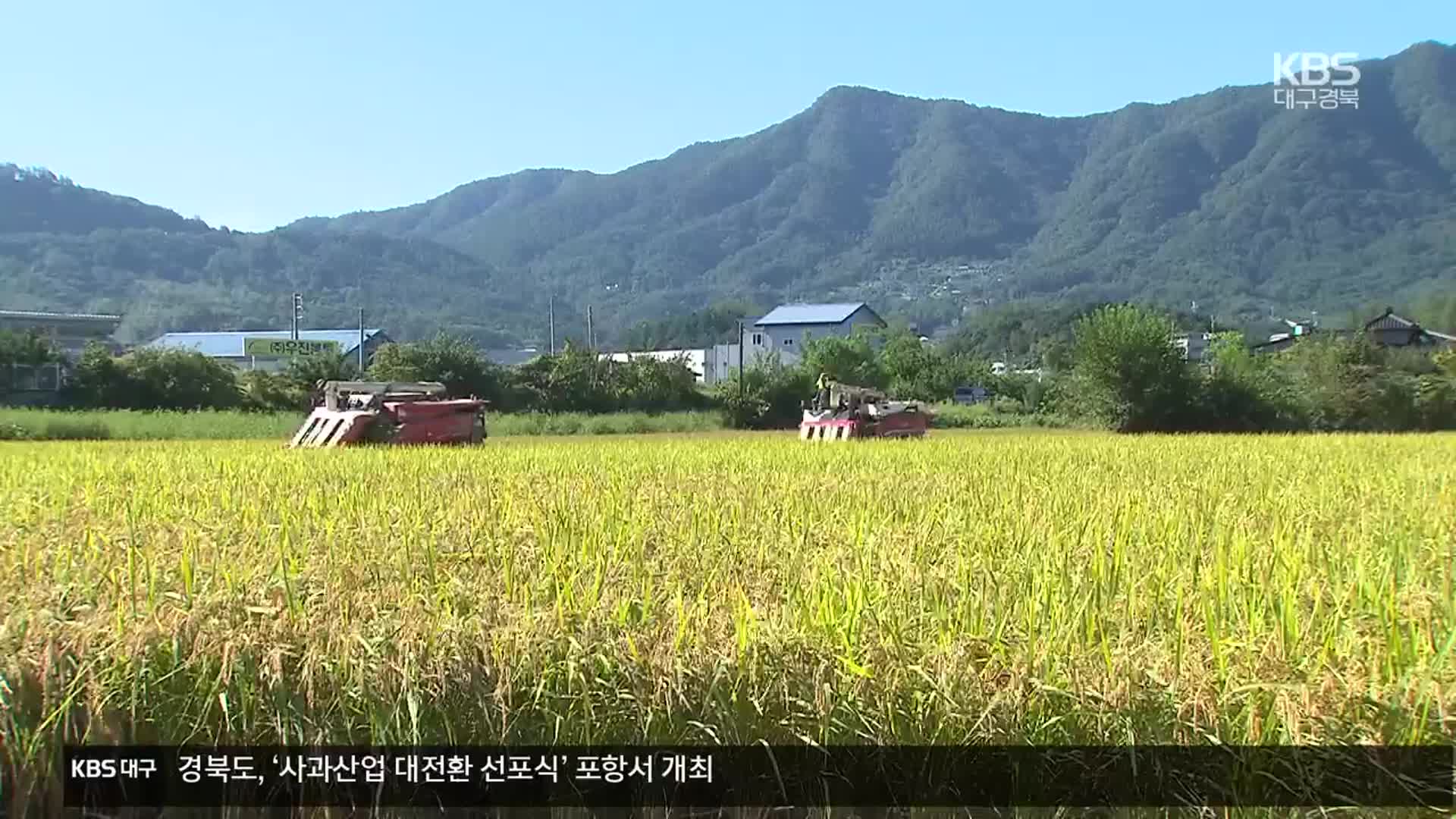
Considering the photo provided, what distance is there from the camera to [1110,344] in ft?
117

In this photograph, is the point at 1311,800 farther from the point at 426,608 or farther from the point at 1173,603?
the point at 426,608

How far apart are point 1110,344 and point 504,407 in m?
23.4

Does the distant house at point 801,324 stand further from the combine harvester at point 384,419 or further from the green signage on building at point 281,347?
the combine harvester at point 384,419

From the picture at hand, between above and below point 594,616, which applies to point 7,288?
above

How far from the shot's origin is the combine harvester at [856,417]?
1762 centimetres

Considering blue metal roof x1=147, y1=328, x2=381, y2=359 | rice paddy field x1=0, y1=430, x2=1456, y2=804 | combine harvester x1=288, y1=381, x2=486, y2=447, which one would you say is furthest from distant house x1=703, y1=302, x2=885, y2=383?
rice paddy field x1=0, y1=430, x2=1456, y2=804

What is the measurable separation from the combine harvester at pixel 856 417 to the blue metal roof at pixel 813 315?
286ft

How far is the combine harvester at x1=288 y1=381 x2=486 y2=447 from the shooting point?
1290 cm

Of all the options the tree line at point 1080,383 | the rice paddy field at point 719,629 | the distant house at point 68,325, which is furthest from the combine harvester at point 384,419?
the distant house at point 68,325

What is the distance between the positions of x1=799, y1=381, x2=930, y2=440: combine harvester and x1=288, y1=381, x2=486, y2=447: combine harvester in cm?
626

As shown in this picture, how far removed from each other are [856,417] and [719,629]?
15545mm

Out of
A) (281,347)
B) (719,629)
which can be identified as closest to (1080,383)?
(719,629)

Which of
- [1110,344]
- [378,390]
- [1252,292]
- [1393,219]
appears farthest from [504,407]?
[1393,219]

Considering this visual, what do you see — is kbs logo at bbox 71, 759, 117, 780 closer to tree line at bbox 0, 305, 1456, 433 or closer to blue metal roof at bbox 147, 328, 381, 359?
tree line at bbox 0, 305, 1456, 433
